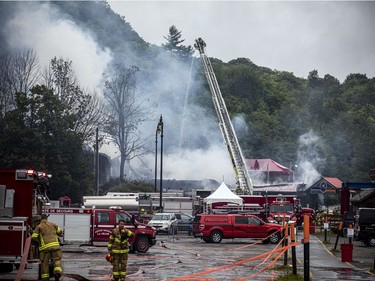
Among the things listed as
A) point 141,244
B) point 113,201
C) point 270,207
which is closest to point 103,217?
point 141,244

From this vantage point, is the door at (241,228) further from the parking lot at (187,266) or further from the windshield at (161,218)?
the windshield at (161,218)

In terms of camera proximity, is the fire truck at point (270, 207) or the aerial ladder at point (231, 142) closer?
the fire truck at point (270, 207)

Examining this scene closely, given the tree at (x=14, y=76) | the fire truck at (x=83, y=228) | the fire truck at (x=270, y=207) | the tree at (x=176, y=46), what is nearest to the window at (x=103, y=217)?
the fire truck at (x=83, y=228)

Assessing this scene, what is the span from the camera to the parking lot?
64.8 feet

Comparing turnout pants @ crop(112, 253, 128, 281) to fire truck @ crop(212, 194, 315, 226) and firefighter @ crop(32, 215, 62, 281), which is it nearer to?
firefighter @ crop(32, 215, 62, 281)

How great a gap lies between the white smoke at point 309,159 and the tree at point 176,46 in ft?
94.0

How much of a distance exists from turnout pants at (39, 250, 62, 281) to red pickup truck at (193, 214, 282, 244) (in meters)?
21.4

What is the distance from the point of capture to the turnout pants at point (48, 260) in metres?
16.2

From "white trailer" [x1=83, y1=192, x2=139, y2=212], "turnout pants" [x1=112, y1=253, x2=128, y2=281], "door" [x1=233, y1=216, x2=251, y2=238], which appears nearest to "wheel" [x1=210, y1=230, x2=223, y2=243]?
"door" [x1=233, y1=216, x2=251, y2=238]

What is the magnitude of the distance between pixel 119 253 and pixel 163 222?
2847 centimetres

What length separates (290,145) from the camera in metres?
102

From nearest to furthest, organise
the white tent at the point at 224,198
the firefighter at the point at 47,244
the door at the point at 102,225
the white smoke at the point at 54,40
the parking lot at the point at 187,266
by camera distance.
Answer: the firefighter at the point at 47,244 → the parking lot at the point at 187,266 → the door at the point at 102,225 → the white tent at the point at 224,198 → the white smoke at the point at 54,40

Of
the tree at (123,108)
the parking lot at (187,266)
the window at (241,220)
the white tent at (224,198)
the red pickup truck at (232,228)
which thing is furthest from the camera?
the tree at (123,108)

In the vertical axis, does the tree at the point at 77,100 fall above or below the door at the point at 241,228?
above
